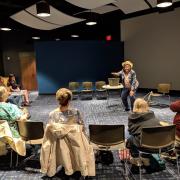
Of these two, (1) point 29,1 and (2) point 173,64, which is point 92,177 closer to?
(1) point 29,1

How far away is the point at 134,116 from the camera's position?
337cm

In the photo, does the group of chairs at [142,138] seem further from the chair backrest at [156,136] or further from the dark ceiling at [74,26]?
the dark ceiling at [74,26]

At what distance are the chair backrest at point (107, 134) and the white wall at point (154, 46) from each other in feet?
23.4

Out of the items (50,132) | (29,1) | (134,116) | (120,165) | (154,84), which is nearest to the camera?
(50,132)

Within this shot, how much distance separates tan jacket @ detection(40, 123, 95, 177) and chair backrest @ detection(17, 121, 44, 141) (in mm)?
Result: 389

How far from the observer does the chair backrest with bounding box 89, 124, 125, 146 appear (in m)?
3.15

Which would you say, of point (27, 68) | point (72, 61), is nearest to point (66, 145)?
point (72, 61)

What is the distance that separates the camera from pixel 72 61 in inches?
429

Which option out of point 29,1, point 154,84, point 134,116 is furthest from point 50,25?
point 134,116

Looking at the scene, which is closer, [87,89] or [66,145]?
[66,145]

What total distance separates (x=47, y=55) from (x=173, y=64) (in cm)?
523

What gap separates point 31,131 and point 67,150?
73 centimetres

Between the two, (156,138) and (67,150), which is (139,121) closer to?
(156,138)

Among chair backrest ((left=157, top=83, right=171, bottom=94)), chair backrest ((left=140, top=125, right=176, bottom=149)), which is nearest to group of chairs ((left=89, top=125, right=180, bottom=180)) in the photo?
chair backrest ((left=140, top=125, right=176, bottom=149))
